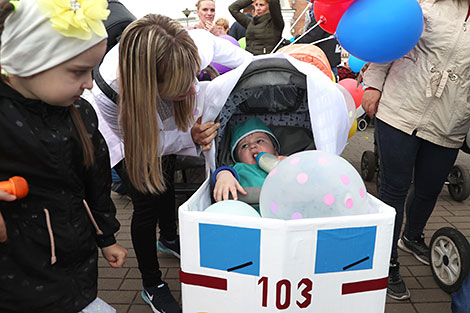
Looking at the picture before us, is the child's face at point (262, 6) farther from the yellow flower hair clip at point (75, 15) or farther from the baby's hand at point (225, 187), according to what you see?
the yellow flower hair clip at point (75, 15)

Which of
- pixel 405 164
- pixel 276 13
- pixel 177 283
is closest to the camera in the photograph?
pixel 405 164

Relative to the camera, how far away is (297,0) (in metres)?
23.3

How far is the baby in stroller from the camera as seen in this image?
189 cm

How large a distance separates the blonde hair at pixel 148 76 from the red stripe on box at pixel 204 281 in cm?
44

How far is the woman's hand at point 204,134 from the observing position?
1889 mm

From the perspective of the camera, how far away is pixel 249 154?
7.26ft

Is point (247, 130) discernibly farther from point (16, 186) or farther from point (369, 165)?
point (369, 165)

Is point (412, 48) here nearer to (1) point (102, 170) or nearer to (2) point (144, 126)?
(2) point (144, 126)

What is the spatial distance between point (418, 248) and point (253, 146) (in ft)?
4.47

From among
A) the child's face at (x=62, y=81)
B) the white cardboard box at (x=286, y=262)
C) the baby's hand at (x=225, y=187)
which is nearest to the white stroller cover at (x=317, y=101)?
the baby's hand at (x=225, y=187)

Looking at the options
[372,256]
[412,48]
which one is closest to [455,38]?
[412,48]

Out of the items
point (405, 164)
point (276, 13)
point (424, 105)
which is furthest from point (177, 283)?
point (276, 13)

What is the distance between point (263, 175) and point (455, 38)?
1124mm

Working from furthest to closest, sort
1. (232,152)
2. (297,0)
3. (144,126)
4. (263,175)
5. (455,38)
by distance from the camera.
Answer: (297,0), (232,152), (263,175), (455,38), (144,126)
